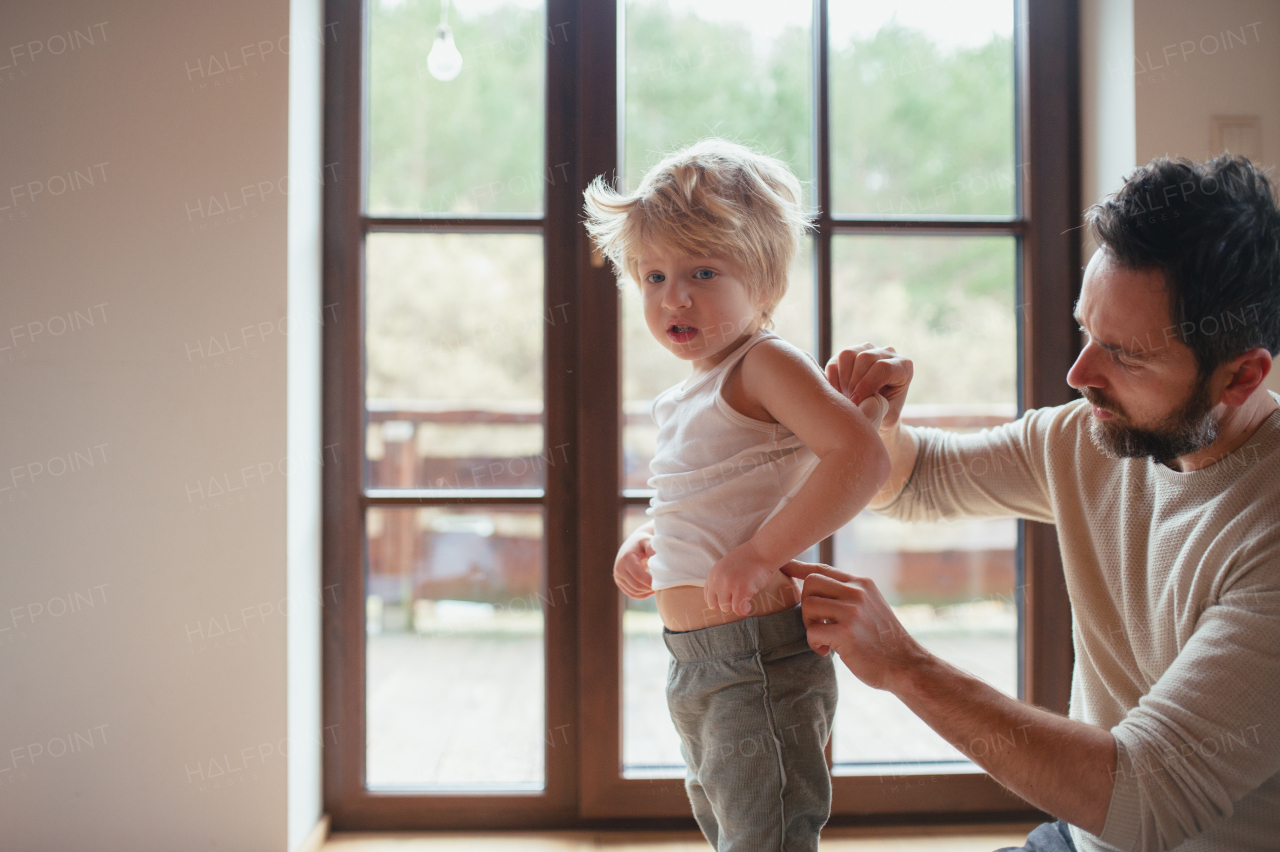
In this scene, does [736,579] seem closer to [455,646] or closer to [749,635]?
[749,635]

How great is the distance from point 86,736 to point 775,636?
1.29 metres

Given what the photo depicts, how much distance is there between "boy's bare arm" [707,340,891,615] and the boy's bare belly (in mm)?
81

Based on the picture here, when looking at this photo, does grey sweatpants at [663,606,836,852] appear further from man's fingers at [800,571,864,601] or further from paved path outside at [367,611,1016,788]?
paved path outside at [367,611,1016,788]

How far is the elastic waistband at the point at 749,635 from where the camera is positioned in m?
0.98

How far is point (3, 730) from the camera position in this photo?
142 cm

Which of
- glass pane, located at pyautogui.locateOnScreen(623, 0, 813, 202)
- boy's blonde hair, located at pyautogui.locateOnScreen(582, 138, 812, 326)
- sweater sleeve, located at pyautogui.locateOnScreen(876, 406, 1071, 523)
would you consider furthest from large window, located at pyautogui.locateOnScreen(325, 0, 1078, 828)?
boy's blonde hair, located at pyautogui.locateOnScreen(582, 138, 812, 326)

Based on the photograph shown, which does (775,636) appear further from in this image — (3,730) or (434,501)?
(3,730)

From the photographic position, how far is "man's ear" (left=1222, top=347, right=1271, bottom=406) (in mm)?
926

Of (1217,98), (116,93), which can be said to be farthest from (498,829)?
(1217,98)

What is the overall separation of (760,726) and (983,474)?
583mm

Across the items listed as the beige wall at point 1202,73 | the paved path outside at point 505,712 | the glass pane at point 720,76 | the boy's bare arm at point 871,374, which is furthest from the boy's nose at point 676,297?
the beige wall at point 1202,73

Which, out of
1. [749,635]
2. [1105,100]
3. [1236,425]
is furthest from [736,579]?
[1105,100]

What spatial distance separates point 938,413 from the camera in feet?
5.76

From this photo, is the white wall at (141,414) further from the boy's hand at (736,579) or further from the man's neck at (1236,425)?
the man's neck at (1236,425)
